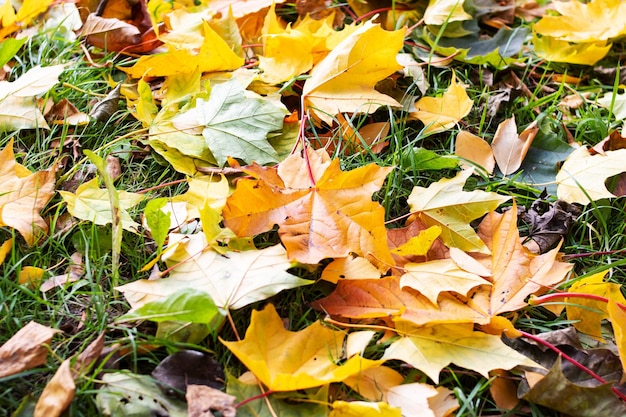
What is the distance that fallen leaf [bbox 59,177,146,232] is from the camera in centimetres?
130

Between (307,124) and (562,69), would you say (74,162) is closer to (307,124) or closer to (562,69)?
(307,124)

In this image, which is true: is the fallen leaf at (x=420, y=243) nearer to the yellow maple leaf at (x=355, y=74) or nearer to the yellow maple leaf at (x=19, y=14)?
the yellow maple leaf at (x=355, y=74)

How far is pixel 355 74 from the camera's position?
153 cm

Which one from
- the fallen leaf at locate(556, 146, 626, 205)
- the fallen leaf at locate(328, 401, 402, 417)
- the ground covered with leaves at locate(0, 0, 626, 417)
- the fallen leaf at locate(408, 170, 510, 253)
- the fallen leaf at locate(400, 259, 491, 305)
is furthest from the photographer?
the fallen leaf at locate(556, 146, 626, 205)

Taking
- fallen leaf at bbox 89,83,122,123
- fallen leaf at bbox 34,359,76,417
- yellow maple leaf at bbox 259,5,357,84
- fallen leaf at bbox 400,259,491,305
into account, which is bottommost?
fallen leaf at bbox 400,259,491,305

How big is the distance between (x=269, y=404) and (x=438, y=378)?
0.30 m

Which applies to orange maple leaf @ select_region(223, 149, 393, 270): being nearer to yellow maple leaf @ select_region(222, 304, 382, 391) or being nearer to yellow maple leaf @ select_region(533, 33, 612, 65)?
yellow maple leaf @ select_region(222, 304, 382, 391)

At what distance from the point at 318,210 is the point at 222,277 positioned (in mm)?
239

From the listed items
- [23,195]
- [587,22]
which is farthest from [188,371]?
[587,22]

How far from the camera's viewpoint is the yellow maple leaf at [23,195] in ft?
4.18

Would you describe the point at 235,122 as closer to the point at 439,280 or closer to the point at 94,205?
the point at 94,205

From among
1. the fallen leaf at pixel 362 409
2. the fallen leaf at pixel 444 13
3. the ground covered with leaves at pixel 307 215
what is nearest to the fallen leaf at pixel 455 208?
the ground covered with leaves at pixel 307 215

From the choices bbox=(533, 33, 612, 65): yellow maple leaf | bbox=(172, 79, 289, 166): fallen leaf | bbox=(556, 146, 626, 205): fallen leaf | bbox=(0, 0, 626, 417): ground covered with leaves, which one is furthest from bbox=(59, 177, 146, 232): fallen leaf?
bbox=(533, 33, 612, 65): yellow maple leaf

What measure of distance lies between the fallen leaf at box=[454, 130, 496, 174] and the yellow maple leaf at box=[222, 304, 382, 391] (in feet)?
2.07
